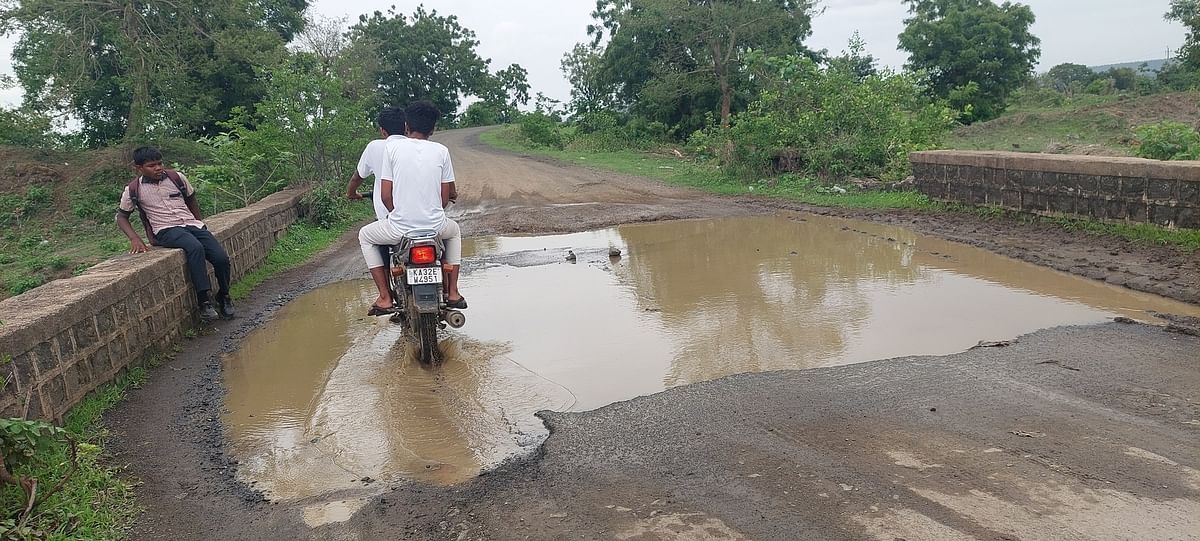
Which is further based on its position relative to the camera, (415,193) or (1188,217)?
(1188,217)

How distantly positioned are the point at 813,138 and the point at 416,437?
1301 centimetres

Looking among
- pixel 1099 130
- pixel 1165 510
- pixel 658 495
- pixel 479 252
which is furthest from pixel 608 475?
pixel 1099 130

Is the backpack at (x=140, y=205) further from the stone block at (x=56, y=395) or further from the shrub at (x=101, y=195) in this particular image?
the shrub at (x=101, y=195)

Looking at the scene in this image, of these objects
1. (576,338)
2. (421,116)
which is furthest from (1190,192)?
(421,116)

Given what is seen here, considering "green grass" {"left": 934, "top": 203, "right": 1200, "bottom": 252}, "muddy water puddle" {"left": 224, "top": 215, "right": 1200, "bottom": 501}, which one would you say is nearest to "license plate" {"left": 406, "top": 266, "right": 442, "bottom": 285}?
"muddy water puddle" {"left": 224, "top": 215, "right": 1200, "bottom": 501}

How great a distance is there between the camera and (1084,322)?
589cm

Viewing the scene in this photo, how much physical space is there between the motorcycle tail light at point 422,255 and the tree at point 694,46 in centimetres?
1960

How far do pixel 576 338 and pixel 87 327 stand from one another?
10.4 feet

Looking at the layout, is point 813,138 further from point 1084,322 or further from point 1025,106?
point 1025,106

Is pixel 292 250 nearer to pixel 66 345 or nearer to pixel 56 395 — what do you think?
pixel 66 345

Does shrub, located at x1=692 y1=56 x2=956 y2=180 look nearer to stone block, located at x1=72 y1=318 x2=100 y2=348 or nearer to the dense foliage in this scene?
the dense foliage

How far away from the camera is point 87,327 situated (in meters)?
4.90

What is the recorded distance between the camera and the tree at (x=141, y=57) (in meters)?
17.1

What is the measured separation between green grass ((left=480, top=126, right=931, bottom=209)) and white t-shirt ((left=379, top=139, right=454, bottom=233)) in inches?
344
